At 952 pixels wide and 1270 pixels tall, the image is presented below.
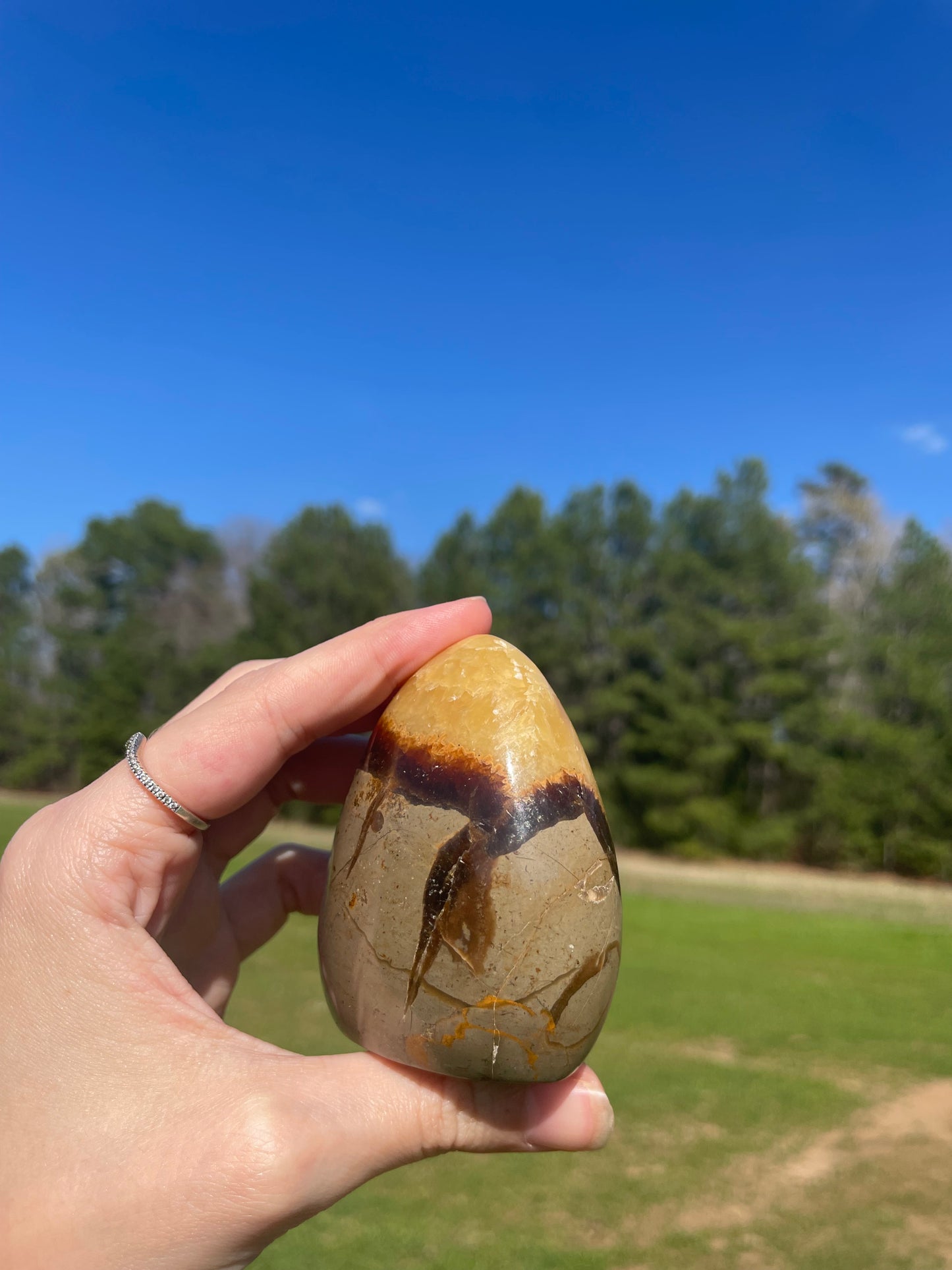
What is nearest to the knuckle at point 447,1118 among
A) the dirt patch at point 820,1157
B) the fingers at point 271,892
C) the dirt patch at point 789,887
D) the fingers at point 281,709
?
the fingers at point 281,709

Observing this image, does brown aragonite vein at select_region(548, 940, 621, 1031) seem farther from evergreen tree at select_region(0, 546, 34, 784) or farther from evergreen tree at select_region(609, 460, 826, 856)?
evergreen tree at select_region(0, 546, 34, 784)

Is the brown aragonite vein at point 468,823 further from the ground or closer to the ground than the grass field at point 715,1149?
further from the ground

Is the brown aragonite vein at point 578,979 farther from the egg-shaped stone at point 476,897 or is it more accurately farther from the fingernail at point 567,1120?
the fingernail at point 567,1120

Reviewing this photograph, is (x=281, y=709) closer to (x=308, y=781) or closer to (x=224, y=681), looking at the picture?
(x=224, y=681)

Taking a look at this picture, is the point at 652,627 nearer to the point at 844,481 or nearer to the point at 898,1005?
the point at 844,481

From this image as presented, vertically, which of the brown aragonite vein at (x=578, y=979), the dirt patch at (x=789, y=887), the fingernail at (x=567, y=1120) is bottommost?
the dirt patch at (x=789, y=887)

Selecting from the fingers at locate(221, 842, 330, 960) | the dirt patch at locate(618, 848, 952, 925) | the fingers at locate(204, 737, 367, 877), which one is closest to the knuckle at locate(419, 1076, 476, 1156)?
the fingers at locate(221, 842, 330, 960)

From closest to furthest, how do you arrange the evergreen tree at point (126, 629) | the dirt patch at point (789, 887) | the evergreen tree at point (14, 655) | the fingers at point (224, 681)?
the fingers at point (224, 681)
the dirt patch at point (789, 887)
the evergreen tree at point (126, 629)
the evergreen tree at point (14, 655)

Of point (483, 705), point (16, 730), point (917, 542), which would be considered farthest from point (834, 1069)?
point (16, 730)
